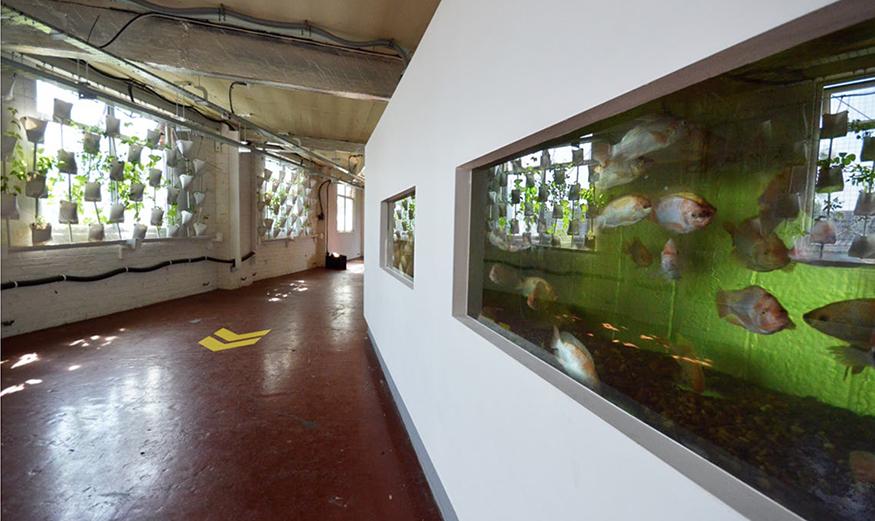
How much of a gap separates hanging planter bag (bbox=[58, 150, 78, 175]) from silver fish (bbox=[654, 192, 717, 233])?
6.00m

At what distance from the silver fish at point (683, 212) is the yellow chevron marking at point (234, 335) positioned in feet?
15.9

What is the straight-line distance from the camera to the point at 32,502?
5.89 ft

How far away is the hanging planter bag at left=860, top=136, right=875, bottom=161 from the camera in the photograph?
56cm

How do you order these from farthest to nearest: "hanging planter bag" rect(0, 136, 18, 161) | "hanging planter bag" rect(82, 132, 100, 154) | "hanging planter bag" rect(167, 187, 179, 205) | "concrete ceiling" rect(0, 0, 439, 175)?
"hanging planter bag" rect(167, 187, 179, 205)
"hanging planter bag" rect(82, 132, 100, 154)
"hanging planter bag" rect(0, 136, 18, 161)
"concrete ceiling" rect(0, 0, 439, 175)

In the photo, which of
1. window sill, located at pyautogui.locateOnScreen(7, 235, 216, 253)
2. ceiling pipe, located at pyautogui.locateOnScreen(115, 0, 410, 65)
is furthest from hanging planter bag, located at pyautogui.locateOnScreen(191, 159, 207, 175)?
ceiling pipe, located at pyautogui.locateOnScreen(115, 0, 410, 65)

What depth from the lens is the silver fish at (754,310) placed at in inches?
28.3

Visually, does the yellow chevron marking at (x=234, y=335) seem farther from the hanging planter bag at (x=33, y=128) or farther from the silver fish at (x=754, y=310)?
the silver fish at (x=754, y=310)

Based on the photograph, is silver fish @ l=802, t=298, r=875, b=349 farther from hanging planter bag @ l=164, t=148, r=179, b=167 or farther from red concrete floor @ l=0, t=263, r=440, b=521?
hanging planter bag @ l=164, t=148, r=179, b=167

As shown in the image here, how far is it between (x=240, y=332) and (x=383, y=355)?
2444 millimetres

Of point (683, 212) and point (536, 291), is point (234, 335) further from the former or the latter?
point (683, 212)

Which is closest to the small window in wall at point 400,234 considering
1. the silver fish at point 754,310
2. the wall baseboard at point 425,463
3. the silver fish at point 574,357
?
the wall baseboard at point 425,463

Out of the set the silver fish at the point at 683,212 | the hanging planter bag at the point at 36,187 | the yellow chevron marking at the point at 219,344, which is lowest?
the yellow chevron marking at the point at 219,344

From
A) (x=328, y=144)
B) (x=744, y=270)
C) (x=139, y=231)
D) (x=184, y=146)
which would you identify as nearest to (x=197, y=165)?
(x=184, y=146)

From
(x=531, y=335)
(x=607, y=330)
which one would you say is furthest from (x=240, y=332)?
(x=607, y=330)
